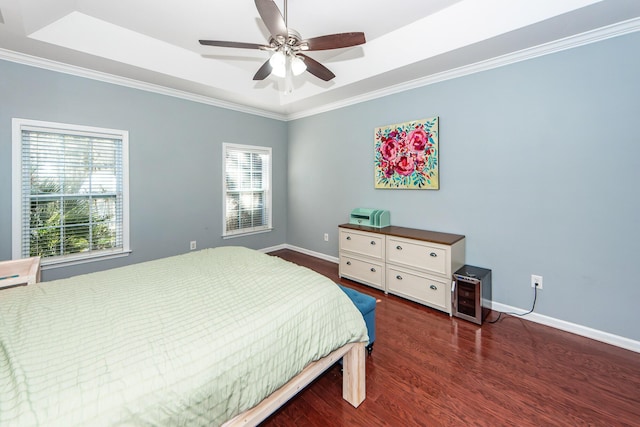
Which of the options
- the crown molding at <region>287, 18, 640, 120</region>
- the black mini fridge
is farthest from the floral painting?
the black mini fridge

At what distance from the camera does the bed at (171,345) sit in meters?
0.79

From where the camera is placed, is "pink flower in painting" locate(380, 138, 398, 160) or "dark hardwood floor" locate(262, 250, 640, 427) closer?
"dark hardwood floor" locate(262, 250, 640, 427)

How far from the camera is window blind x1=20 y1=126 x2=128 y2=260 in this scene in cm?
268

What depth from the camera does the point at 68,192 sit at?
287 cm

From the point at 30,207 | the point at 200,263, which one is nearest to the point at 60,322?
the point at 200,263

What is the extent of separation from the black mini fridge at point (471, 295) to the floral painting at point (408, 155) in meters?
1.05

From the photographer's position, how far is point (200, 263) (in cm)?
195

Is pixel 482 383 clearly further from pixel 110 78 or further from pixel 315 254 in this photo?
pixel 110 78

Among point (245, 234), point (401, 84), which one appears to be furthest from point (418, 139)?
point (245, 234)

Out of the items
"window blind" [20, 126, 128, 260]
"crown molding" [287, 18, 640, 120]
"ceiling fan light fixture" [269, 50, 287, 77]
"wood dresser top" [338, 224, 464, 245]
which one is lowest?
"wood dresser top" [338, 224, 464, 245]

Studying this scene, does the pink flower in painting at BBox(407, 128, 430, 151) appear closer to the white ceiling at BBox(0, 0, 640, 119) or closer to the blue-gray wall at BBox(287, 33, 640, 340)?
the blue-gray wall at BBox(287, 33, 640, 340)

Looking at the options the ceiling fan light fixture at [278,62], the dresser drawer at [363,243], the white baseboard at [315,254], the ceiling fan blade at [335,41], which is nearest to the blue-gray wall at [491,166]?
the dresser drawer at [363,243]

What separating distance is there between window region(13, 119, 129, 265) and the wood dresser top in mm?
2901

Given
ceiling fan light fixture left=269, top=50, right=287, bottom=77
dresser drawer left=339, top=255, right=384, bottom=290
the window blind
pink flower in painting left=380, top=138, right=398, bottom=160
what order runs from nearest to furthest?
ceiling fan light fixture left=269, top=50, right=287, bottom=77 < the window blind < dresser drawer left=339, top=255, right=384, bottom=290 < pink flower in painting left=380, top=138, right=398, bottom=160
